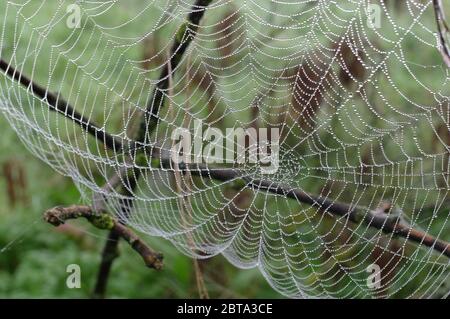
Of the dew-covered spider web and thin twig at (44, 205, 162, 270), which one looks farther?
the dew-covered spider web

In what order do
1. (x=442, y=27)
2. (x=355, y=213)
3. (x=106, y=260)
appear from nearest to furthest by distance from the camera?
1. (x=442, y=27)
2. (x=355, y=213)
3. (x=106, y=260)

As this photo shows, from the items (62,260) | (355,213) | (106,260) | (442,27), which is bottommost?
(62,260)

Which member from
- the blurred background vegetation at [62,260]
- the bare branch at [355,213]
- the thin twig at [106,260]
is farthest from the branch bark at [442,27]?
the blurred background vegetation at [62,260]

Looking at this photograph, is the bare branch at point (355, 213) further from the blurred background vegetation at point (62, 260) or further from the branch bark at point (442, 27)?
the blurred background vegetation at point (62, 260)

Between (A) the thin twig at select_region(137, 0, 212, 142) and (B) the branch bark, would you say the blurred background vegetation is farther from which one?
(B) the branch bark

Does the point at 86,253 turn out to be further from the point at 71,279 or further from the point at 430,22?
the point at 430,22

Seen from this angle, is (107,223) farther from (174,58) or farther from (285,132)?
(285,132)

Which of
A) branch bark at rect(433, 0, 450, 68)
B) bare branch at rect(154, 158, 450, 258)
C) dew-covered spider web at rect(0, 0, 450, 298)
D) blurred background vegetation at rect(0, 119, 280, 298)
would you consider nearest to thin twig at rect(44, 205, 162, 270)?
dew-covered spider web at rect(0, 0, 450, 298)

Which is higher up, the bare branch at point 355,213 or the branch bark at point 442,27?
the branch bark at point 442,27

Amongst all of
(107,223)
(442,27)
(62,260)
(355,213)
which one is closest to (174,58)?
(107,223)
